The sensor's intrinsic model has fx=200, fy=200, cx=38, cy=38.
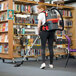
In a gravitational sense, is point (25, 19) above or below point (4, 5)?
below

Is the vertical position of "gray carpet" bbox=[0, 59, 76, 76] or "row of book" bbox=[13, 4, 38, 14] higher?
"row of book" bbox=[13, 4, 38, 14]

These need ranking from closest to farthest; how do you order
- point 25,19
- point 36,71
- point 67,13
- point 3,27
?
point 36,71 → point 3,27 → point 25,19 → point 67,13

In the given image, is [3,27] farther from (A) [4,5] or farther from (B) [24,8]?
(B) [24,8]

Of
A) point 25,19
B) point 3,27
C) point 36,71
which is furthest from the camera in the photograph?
point 25,19

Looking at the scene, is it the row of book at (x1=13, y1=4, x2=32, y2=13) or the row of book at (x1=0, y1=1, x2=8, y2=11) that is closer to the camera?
the row of book at (x1=0, y1=1, x2=8, y2=11)

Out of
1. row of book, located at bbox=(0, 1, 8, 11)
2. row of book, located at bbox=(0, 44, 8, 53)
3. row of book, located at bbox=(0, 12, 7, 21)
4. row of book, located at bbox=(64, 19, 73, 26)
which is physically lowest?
row of book, located at bbox=(0, 44, 8, 53)

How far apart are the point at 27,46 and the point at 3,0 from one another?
1.64 meters

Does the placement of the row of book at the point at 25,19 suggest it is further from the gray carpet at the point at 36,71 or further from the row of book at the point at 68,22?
the gray carpet at the point at 36,71

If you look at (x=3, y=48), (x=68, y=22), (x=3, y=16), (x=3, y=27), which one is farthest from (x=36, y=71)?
(x=68, y=22)

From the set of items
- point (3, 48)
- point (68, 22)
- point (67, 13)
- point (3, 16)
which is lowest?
point (3, 48)

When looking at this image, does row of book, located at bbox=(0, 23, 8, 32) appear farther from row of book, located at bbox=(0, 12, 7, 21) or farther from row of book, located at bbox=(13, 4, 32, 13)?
row of book, located at bbox=(13, 4, 32, 13)

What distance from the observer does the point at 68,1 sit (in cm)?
809

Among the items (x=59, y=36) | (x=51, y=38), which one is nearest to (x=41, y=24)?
(x=51, y=38)

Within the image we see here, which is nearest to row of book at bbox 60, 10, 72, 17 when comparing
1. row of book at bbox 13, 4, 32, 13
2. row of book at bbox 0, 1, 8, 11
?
row of book at bbox 13, 4, 32, 13
